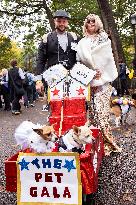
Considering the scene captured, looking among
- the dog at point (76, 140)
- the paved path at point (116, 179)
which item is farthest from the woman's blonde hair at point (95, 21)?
the dog at point (76, 140)

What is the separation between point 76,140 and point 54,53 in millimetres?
1950

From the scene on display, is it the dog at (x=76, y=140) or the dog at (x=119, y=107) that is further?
the dog at (x=119, y=107)

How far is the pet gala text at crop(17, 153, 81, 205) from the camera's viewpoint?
4.09 metres

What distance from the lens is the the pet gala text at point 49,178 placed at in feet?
13.4

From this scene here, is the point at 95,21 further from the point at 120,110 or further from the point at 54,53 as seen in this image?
the point at 120,110

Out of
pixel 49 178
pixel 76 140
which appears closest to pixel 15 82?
pixel 76 140

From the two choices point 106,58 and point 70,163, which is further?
point 106,58

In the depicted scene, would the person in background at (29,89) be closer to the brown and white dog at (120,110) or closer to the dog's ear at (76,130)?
the brown and white dog at (120,110)

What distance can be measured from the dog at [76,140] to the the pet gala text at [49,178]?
0.25 meters

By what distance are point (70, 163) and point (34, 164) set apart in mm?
329

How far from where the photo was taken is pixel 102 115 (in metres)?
6.44

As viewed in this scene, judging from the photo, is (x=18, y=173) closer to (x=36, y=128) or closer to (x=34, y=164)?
(x=34, y=164)

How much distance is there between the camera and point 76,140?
169 inches

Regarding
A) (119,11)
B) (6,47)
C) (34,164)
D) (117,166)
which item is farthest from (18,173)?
(6,47)
